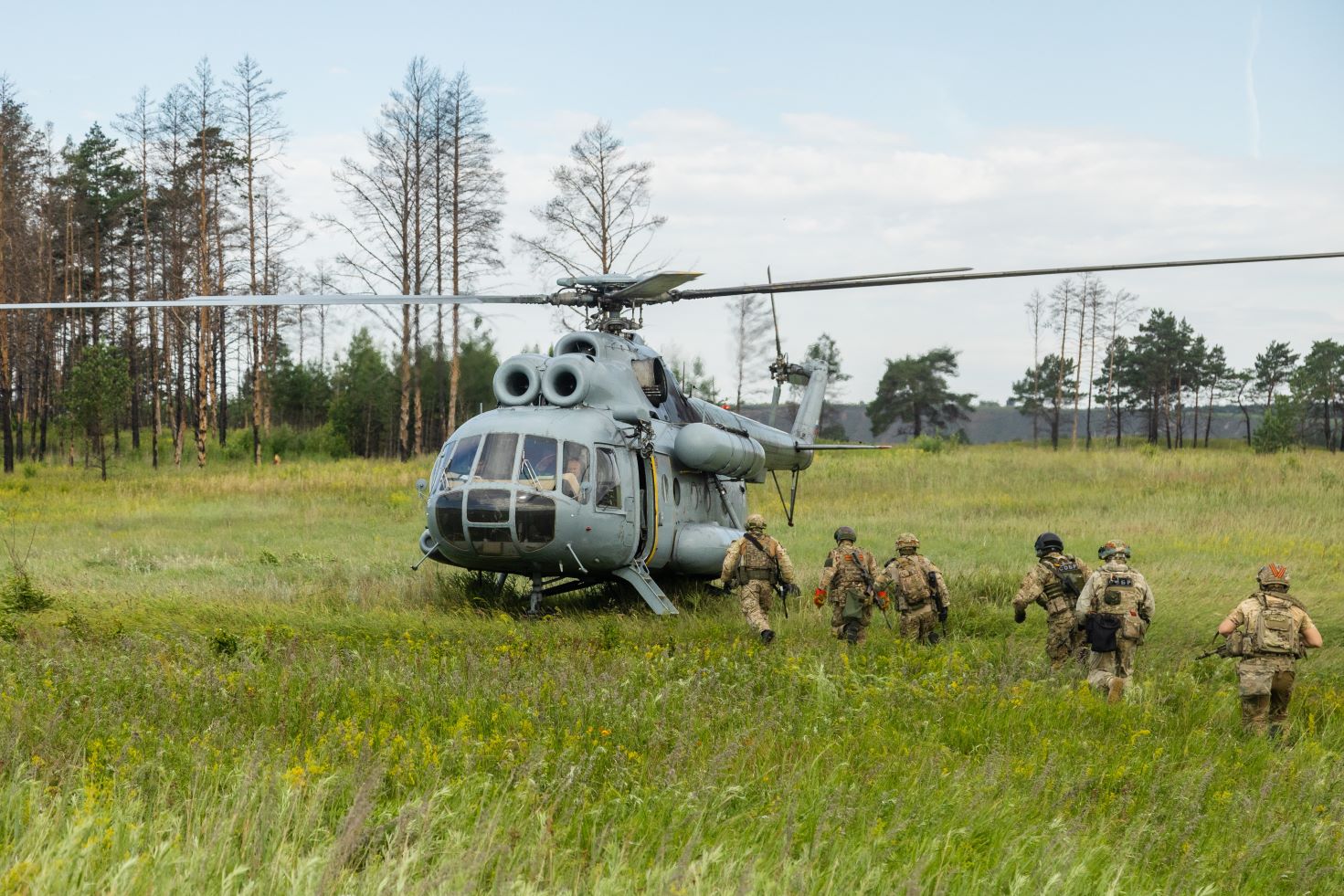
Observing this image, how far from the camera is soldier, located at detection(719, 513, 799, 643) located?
480 inches

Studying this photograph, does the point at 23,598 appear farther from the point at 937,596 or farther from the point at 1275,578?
the point at 1275,578

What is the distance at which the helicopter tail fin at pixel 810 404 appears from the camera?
1852 centimetres

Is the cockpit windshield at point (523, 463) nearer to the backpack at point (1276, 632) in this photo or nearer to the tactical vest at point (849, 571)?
the tactical vest at point (849, 571)

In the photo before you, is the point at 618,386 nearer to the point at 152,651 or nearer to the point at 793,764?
the point at 152,651

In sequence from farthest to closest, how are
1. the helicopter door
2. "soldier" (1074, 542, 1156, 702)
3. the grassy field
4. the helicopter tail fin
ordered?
the helicopter tail fin, the helicopter door, "soldier" (1074, 542, 1156, 702), the grassy field

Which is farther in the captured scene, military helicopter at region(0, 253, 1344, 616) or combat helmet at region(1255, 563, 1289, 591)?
military helicopter at region(0, 253, 1344, 616)

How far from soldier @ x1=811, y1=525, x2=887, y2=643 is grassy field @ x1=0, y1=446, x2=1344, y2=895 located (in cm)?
32

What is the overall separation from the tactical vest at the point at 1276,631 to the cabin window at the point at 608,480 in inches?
245

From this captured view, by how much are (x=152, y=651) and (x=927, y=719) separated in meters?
6.22

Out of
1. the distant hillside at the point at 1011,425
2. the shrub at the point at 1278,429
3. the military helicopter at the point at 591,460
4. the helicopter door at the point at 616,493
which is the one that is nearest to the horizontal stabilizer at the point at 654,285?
the military helicopter at the point at 591,460

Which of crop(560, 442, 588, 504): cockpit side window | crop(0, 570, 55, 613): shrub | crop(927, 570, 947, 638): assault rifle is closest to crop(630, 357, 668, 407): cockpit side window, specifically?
crop(560, 442, 588, 504): cockpit side window

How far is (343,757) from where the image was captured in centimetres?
658

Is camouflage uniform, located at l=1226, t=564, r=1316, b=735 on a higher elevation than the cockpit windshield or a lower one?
lower

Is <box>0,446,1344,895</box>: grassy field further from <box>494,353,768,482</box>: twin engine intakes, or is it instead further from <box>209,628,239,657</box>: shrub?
<box>494,353,768,482</box>: twin engine intakes
